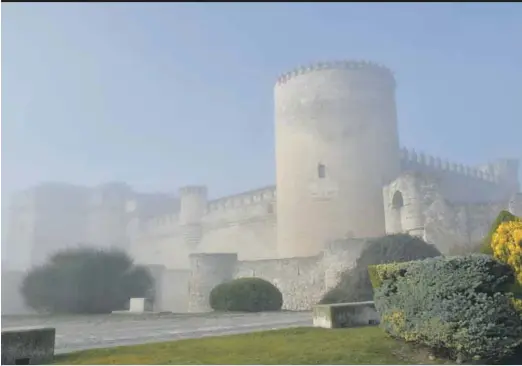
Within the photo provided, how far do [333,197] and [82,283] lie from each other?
1045 cm

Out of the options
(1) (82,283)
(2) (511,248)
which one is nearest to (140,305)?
(1) (82,283)

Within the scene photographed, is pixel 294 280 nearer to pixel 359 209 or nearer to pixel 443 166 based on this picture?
pixel 359 209

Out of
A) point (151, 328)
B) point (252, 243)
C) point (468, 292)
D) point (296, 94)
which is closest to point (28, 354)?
point (151, 328)

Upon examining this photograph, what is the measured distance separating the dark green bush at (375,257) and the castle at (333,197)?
2.25 metres

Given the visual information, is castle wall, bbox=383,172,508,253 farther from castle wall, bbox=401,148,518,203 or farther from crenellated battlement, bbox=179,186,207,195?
crenellated battlement, bbox=179,186,207,195

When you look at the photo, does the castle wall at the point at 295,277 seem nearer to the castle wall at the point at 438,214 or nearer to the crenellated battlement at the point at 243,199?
the castle wall at the point at 438,214

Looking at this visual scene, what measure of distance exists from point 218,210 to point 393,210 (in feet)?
38.0

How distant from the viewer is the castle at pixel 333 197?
19.1 metres

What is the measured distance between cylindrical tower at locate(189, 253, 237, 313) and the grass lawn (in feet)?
46.2

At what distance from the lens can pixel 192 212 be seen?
31.3 metres

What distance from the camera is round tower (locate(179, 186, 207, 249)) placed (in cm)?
3098

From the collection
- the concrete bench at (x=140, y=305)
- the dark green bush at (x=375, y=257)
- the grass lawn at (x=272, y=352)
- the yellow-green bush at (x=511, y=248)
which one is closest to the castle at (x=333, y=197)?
the dark green bush at (x=375, y=257)

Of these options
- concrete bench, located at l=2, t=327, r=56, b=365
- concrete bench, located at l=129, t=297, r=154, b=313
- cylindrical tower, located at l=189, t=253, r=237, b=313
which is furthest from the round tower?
concrete bench, located at l=2, t=327, r=56, b=365

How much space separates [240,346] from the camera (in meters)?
5.86
